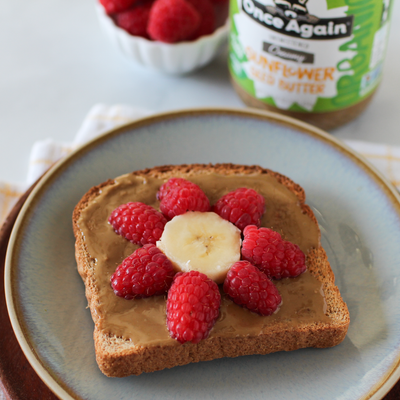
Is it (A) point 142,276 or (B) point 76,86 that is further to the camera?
(B) point 76,86

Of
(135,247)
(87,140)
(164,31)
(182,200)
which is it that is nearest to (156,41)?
(164,31)

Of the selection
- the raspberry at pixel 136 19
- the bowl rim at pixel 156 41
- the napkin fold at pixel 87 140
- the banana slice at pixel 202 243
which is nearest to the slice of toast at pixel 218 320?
the banana slice at pixel 202 243

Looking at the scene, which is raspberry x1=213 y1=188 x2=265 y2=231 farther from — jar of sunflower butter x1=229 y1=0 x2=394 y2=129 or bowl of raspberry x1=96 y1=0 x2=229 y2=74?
bowl of raspberry x1=96 y1=0 x2=229 y2=74

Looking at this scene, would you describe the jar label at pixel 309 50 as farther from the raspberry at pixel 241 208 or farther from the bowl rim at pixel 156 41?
the raspberry at pixel 241 208

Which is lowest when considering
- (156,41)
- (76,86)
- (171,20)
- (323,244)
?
(323,244)

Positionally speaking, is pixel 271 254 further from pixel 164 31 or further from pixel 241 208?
pixel 164 31

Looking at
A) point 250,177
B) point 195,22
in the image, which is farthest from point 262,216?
point 195,22

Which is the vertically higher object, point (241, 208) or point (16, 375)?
point (241, 208)
